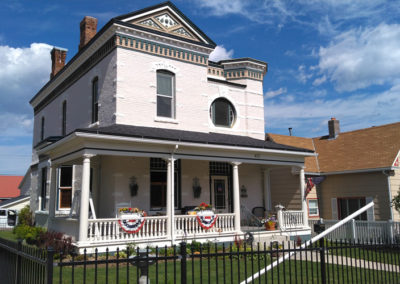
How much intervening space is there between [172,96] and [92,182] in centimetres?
512

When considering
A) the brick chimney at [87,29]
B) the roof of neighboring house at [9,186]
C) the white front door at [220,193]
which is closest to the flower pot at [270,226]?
the white front door at [220,193]

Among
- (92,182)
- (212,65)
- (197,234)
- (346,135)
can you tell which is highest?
(212,65)

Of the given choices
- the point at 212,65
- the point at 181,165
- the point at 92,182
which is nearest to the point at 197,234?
the point at 181,165

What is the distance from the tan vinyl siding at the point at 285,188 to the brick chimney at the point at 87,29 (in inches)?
494

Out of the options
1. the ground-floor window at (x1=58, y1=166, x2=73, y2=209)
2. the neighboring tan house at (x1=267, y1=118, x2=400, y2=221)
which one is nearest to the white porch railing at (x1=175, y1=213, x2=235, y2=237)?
the ground-floor window at (x1=58, y1=166, x2=73, y2=209)

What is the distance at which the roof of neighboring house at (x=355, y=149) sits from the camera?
18.8 meters

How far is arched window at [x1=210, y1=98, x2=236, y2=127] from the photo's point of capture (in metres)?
18.9

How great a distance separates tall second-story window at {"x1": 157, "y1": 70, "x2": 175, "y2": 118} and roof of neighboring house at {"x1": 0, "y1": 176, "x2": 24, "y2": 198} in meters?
44.2

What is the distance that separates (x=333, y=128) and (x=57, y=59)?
726 inches

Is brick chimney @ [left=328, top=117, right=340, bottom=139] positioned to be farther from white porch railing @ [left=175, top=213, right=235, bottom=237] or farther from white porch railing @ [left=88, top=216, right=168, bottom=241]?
white porch railing @ [left=88, top=216, right=168, bottom=241]

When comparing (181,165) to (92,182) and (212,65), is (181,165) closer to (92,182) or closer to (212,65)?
(92,182)

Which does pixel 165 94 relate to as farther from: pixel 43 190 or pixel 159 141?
pixel 43 190

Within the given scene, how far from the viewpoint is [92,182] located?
1558 cm

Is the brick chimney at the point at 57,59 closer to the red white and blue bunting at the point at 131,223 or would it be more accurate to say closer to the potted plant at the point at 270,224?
the red white and blue bunting at the point at 131,223
